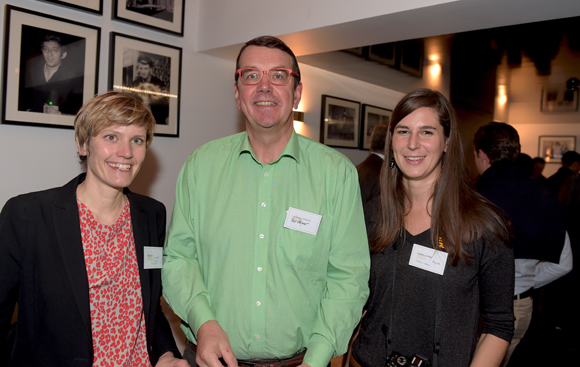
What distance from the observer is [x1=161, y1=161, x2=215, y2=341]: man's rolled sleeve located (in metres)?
1.47

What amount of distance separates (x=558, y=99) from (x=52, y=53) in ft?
33.0

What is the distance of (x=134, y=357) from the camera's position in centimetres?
162

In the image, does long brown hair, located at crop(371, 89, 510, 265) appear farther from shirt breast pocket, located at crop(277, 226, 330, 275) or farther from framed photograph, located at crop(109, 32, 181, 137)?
framed photograph, located at crop(109, 32, 181, 137)

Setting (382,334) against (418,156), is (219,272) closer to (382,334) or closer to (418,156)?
(382,334)

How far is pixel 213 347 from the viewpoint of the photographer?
4.40 ft

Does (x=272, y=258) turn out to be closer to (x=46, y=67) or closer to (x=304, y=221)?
(x=304, y=221)

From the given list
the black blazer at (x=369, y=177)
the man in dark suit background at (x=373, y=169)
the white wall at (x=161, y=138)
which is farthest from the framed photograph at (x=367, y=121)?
the black blazer at (x=369, y=177)

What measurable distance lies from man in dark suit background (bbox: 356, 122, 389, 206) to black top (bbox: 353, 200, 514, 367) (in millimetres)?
1907

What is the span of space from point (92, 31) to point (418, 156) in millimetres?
2543

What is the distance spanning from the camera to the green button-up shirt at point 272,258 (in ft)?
4.89

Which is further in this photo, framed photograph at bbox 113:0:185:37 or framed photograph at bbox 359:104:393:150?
framed photograph at bbox 359:104:393:150

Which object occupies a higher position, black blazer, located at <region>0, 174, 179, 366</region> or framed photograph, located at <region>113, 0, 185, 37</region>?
framed photograph, located at <region>113, 0, 185, 37</region>

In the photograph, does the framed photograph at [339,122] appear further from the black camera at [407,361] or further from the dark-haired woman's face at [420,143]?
the black camera at [407,361]

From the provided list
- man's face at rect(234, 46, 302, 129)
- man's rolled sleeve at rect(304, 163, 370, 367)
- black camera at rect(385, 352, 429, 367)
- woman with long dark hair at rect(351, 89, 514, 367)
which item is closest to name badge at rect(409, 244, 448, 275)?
woman with long dark hair at rect(351, 89, 514, 367)
